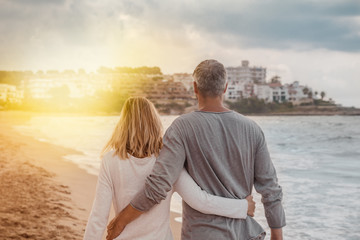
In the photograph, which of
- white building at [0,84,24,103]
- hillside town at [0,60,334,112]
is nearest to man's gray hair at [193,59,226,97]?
white building at [0,84,24,103]

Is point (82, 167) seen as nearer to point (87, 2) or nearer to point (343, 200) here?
point (343, 200)

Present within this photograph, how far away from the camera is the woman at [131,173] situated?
6.15 ft

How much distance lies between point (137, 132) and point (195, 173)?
1.11 feet

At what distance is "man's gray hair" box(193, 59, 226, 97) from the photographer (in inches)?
69.9

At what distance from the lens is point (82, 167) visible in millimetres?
10219

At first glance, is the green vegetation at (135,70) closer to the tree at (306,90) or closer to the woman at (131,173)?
the tree at (306,90)

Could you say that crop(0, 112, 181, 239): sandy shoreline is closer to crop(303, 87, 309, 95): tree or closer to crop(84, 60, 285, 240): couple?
crop(84, 60, 285, 240): couple

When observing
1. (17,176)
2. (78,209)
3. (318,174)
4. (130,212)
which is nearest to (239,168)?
(130,212)

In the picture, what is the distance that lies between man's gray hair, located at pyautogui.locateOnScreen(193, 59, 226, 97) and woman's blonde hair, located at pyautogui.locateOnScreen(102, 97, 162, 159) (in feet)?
0.97

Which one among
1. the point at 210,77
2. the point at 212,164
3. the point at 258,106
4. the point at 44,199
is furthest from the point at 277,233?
the point at 258,106

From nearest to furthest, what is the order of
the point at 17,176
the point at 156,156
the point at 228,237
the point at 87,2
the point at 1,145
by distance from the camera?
the point at 228,237 → the point at 156,156 → the point at 17,176 → the point at 1,145 → the point at 87,2

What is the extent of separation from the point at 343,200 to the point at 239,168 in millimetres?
7077

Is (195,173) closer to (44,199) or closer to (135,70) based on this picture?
(44,199)

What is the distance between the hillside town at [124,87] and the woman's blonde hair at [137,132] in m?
54.0
